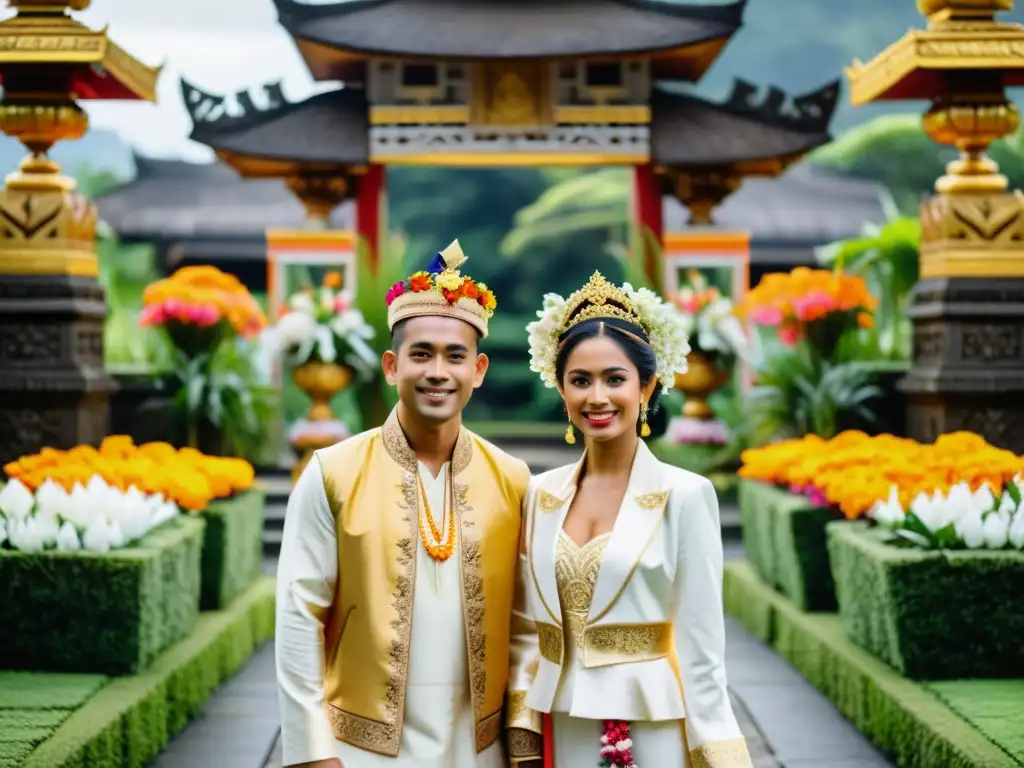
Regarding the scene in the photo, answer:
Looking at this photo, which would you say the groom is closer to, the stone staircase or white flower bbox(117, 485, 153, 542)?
white flower bbox(117, 485, 153, 542)

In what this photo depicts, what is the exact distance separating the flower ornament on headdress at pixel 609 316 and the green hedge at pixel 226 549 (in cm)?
379

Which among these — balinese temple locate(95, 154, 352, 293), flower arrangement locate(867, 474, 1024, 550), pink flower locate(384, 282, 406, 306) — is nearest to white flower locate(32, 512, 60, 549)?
pink flower locate(384, 282, 406, 306)

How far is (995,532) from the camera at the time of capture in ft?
16.1

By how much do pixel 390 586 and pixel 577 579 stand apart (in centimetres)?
42

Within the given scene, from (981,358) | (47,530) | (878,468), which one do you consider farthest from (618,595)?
(981,358)

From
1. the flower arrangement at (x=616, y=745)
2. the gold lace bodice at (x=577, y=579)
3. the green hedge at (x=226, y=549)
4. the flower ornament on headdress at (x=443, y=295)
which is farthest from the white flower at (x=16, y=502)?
the flower arrangement at (x=616, y=745)

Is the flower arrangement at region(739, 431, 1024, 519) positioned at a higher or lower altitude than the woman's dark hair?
lower

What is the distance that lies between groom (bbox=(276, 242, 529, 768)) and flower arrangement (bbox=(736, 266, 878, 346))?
240 inches

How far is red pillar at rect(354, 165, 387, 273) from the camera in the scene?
41.3 feet

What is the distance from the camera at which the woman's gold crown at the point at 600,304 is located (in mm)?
3062

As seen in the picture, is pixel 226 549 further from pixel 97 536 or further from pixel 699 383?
pixel 699 383

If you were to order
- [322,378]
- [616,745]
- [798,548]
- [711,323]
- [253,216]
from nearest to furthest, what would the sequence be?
[616,745] < [798,548] < [322,378] < [711,323] < [253,216]

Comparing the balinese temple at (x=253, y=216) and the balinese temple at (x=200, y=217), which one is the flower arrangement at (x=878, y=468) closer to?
the balinese temple at (x=200, y=217)

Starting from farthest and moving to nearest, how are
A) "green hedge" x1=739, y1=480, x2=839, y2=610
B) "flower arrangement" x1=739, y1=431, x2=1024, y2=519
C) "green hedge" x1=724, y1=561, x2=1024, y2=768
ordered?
1. "green hedge" x1=739, y1=480, x2=839, y2=610
2. "flower arrangement" x1=739, y1=431, x2=1024, y2=519
3. "green hedge" x1=724, y1=561, x2=1024, y2=768
